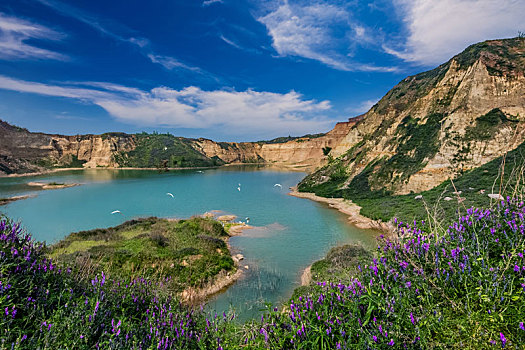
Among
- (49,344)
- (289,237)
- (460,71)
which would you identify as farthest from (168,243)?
(460,71)

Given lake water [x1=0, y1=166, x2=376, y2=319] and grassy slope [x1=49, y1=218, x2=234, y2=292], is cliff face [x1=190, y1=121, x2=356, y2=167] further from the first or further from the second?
grassy slope [x1=49, y1=218, x2=234, y2=292]

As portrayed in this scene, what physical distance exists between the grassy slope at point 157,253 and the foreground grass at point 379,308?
7.95 metres

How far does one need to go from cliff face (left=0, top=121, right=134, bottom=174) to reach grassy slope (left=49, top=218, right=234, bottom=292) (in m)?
95.0

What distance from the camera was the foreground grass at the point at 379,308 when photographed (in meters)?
2.68

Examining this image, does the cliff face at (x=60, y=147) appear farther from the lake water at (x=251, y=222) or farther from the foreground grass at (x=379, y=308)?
the foreground grass at (x=379, y=308)

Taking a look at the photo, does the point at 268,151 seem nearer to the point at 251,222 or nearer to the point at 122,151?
the point at 122,151

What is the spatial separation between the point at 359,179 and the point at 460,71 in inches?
793

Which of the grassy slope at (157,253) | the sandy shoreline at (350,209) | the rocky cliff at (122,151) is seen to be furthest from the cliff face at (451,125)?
the rocky cliff at (122,151)

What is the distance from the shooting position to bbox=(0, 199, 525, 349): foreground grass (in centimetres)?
268

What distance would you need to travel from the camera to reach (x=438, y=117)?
3653 centimetres

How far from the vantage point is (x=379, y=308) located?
10.1ft

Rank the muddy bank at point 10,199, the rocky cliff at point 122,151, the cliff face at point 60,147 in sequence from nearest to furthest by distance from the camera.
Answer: the muddy bank at point 10,199
the rocky cliff at point 122,151
the cliff face at point 60,147

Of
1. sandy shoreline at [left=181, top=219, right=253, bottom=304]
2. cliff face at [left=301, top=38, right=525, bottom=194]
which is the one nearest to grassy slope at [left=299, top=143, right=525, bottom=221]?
cliff face at [left=301, top=38, right=525, bottom=194]

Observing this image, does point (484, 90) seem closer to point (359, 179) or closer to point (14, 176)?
point (359, 179)
